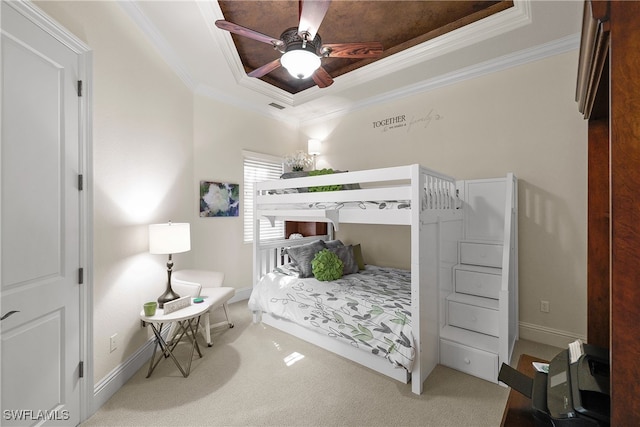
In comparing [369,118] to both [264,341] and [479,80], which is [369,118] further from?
[264,341]

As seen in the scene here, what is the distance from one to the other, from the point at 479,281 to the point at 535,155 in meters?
1.40

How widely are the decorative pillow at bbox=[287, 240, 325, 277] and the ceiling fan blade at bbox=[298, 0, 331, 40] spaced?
7.14 ft

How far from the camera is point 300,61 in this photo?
2.09 meters

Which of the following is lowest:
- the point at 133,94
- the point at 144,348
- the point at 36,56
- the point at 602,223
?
the point at 144,348

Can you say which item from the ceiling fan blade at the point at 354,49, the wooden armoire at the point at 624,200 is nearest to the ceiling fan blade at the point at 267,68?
the ceiling fan blade at the point at 354,49

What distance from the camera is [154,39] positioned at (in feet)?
8.54

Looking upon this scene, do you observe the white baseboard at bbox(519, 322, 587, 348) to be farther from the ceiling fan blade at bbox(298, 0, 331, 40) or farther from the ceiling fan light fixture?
the ceiling fan blade at bbox(298, 0, 331, 40)

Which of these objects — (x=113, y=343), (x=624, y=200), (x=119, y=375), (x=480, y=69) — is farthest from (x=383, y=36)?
(x=119, y=375)

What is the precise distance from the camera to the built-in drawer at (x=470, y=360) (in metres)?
2.16

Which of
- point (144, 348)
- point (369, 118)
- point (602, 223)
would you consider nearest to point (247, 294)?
point (144, 348)

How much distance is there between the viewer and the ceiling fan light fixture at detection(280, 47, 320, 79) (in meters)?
2.05

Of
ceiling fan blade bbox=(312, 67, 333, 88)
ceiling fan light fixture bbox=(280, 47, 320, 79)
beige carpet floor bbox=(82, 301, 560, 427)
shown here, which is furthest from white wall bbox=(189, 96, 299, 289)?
ceiling fan light fixture bbox=(280, 47, 320, 79)

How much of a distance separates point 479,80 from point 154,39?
3.36m

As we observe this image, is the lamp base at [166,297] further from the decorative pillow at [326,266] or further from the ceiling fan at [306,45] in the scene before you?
the ceiling fan at [306,45]
